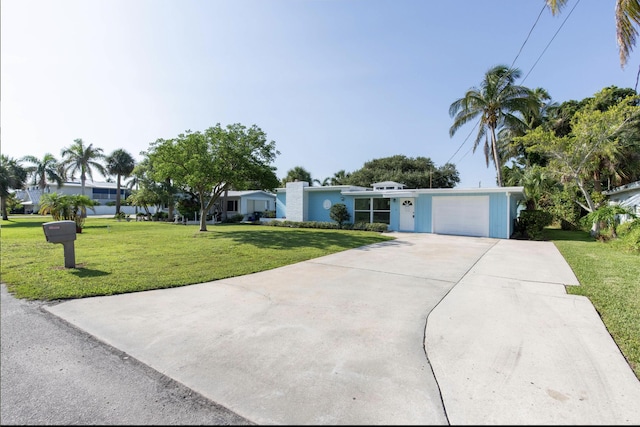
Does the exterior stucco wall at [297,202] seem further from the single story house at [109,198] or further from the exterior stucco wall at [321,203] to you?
the single story house at [109,198]

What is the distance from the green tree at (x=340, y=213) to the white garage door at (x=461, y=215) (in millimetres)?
5198

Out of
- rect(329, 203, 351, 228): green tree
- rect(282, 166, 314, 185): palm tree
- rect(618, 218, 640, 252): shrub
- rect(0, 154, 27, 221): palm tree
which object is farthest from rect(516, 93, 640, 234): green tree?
rect(0, 154, 27, 221): palm tree

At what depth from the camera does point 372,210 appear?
17828mm

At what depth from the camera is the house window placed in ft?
57.2

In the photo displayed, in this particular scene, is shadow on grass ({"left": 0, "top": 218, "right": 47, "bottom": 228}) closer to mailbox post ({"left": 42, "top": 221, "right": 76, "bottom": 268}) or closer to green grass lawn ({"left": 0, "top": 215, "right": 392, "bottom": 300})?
green grass lawn ({"left": 0, "top": 215, "right": 392, "bottom": 300})

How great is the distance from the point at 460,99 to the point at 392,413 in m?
22.7

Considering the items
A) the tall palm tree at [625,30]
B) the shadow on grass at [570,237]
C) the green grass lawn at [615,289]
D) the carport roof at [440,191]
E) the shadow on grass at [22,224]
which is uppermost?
the tall palm tree at [625,30]

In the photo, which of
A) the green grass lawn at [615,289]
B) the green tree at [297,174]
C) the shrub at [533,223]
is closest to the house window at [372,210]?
the shrub at [533,223]

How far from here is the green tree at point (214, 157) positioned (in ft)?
42.0

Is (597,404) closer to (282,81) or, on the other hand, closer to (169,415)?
(169,415)

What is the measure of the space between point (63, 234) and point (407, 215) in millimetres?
15142

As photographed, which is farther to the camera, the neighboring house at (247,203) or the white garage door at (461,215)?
the neighboring house at (247,203)

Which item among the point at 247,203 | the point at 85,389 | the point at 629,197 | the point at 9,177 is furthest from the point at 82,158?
the point at 629,197

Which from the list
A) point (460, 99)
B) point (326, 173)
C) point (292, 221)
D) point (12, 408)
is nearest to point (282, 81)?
point (292, 221)
